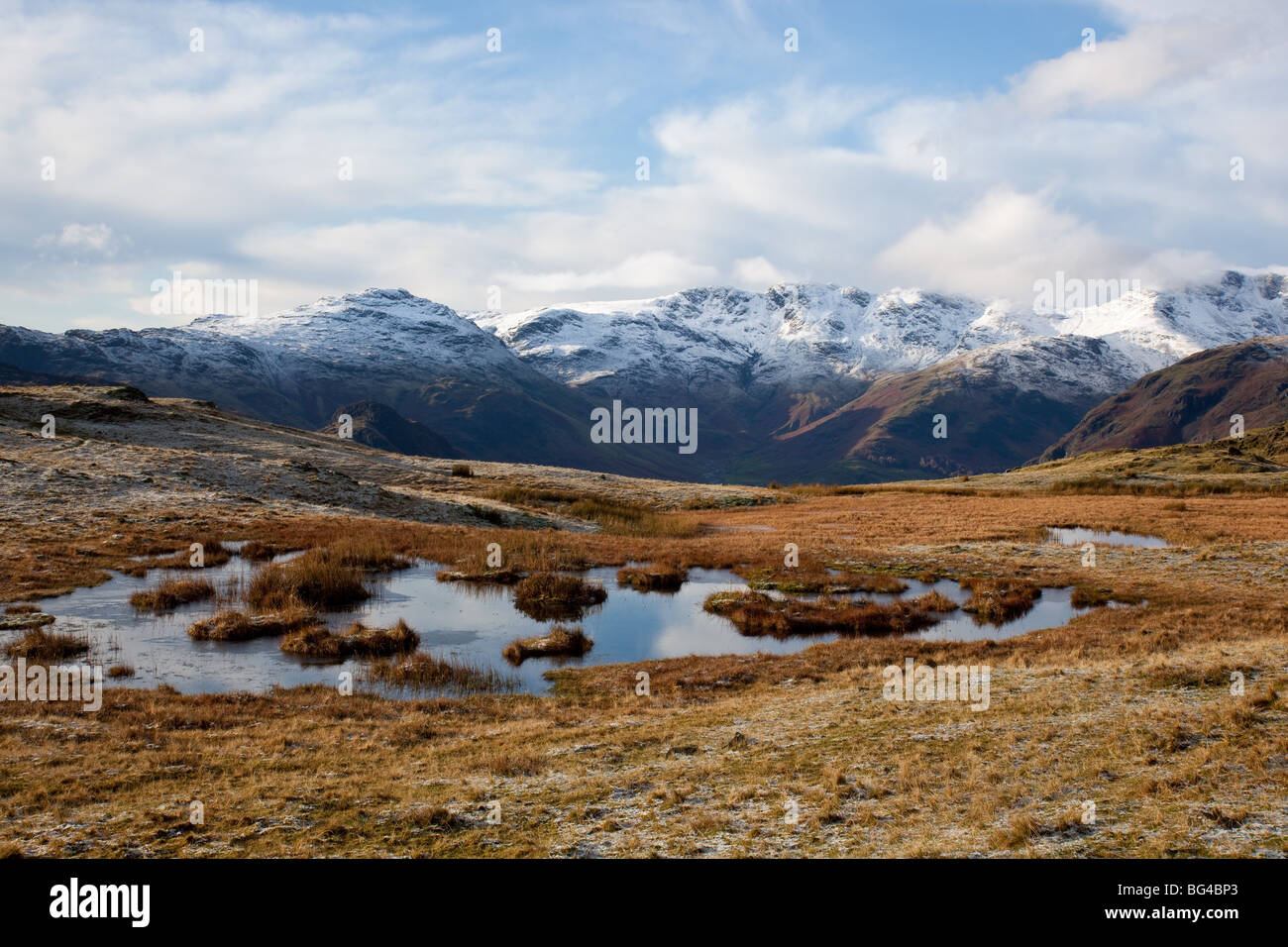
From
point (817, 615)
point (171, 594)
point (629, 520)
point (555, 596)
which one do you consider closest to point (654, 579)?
point (555, 596)

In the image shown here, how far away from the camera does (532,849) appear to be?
1067 cm

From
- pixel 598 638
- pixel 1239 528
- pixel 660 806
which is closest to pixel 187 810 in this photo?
pixel 660 806

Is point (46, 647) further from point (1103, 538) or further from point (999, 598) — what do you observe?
point (1103, 538)

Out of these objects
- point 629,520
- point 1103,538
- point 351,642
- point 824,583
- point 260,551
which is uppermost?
point 260,551

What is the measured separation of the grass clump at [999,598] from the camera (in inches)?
1235

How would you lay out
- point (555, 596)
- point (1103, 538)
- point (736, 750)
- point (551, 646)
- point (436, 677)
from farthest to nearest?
point (1103, 538) → point (555, 596) → point (551, 646) → point (436, 677) → point (736, 750)

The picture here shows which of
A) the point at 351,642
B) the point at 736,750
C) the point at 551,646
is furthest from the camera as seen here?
the point at 551,646

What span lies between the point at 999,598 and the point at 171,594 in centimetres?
3316

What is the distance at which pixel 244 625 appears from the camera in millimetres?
26047

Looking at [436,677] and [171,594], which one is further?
[171,594]

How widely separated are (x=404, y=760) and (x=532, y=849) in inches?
217

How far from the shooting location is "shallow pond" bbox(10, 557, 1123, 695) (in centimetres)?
2261

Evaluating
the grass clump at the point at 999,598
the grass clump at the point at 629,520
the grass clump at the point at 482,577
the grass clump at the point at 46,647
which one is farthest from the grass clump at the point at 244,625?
the grass clump at the point at 629,520
